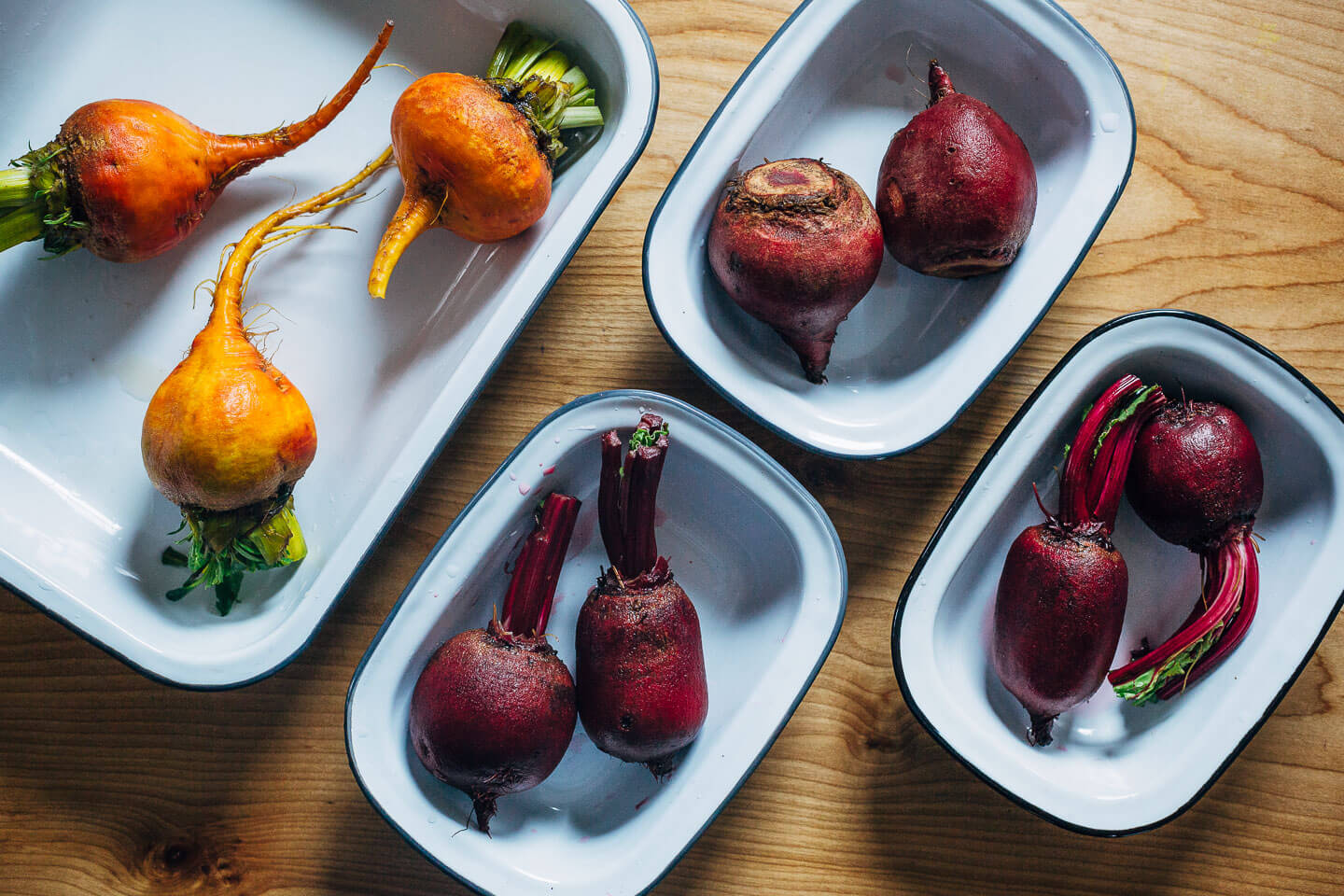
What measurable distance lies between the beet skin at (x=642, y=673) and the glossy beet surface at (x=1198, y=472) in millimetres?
533

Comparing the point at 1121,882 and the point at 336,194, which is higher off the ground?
the point at 336,194

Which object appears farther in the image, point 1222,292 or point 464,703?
point 1222,292

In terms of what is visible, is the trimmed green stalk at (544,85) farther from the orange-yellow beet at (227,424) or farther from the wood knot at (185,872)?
the wood knot at (185,872)

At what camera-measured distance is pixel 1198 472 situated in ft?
2.83

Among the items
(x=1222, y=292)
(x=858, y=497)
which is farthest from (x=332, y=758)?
(x=1222, y=292)

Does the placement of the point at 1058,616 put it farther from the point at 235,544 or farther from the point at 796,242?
the point at 235,544

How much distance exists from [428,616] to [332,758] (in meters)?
0.26

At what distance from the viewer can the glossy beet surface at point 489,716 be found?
32.3 inches

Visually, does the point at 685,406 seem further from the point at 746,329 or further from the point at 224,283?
the point at 224,283

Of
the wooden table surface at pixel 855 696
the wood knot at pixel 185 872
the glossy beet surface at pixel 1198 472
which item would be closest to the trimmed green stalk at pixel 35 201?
the wooden table surface at pixel 855 696

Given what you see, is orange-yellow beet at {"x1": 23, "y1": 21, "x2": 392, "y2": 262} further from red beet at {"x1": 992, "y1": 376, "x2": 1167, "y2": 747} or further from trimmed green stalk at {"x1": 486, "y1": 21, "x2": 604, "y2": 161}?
red beet at {"x1": 992, "y1": 376, "x2": 1167, "y2": 747}

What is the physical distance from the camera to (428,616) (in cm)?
85

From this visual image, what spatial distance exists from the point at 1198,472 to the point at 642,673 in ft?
2.06

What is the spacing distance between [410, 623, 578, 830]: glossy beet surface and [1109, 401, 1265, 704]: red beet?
0.63 meters
